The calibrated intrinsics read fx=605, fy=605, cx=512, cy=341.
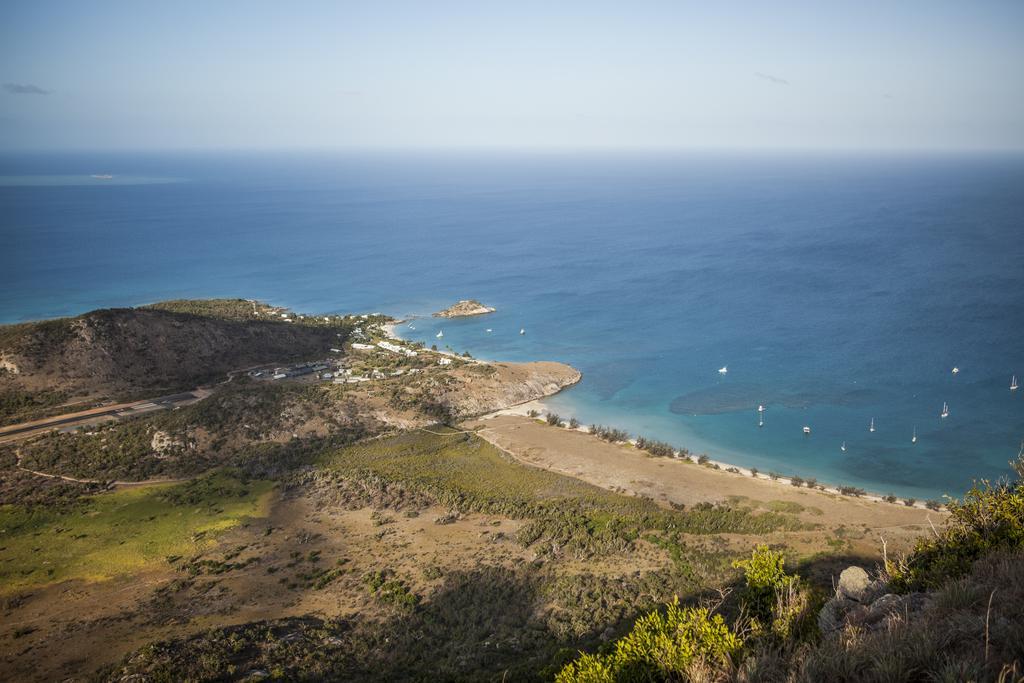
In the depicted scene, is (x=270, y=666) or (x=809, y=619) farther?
(x=270, y=666)

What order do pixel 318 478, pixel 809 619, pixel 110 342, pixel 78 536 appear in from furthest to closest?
pixel 110 342, pixel 318 478, pixel 78 536, pixel 809 619

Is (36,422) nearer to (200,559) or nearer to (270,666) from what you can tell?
(200,559)

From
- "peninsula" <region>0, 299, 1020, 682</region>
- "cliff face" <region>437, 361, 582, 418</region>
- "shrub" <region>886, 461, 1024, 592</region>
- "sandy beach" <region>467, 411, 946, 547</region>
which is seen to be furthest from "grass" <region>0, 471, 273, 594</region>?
"shrub" <region>886, 461, 1024, 592</region>

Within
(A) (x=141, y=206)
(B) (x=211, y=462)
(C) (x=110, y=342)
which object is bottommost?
(B) (x=211, y=462)

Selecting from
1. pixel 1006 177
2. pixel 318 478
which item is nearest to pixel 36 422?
pixel 318 478

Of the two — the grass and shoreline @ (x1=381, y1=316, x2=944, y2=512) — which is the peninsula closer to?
the grass

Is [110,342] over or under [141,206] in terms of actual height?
under
